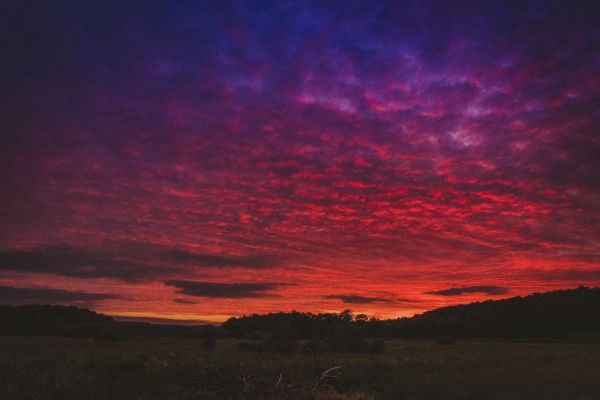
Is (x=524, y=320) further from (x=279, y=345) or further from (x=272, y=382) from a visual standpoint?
(x=272, y=382)

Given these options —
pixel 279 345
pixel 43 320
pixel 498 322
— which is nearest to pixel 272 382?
pixel 279 345

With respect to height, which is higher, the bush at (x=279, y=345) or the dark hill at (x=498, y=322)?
the dark hill at (x=498, y=322)

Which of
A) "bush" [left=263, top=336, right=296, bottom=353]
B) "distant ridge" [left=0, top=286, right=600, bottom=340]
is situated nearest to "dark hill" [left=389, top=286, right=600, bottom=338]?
"distant ridge" [left=0, top=286, right=600, bottom=340]

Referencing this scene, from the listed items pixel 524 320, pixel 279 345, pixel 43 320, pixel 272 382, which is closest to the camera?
pixel 272 382

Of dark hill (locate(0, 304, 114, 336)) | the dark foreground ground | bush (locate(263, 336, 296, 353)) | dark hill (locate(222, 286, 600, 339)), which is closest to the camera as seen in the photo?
the dark foreground ground

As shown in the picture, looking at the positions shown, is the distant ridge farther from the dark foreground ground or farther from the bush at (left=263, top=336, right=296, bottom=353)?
the dark foreground ground

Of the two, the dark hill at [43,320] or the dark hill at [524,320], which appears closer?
the dark hill at [43,320]

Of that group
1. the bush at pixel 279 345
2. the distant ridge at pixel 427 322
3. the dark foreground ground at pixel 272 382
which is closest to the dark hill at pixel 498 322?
the distant ridge at pixel 427 322

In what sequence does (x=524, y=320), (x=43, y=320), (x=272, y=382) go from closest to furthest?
1. (x=272, y=382)
2. (x=43, y=320)
3. (x=524, y=320)

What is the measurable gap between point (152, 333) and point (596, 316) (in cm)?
8077

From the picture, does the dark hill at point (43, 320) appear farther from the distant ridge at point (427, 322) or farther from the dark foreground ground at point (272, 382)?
the dark foreground ground at point (272, 382)

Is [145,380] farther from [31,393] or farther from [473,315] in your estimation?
[473,315]

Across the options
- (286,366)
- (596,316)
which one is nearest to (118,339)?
(286,366)

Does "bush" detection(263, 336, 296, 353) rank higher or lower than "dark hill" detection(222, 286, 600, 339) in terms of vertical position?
lower
